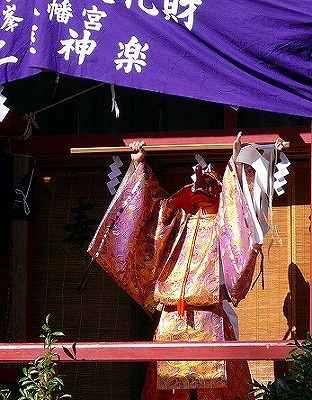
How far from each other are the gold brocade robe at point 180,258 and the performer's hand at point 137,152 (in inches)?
2.4

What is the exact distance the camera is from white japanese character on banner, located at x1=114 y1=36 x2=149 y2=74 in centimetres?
663

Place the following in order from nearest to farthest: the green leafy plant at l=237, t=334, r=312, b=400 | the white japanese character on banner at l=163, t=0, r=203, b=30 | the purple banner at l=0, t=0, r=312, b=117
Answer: the green leafy plant at l=237, t=334, r=312, b=400
the purple banner at l=0, t=0, r=312, b=117
the white japanese character on banner at l=163, t=0, r=203, b=30

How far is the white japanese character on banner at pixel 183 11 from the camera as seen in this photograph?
661 centimetres

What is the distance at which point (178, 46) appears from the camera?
21.6ft

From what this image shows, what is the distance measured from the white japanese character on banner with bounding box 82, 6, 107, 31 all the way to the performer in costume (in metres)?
0.87

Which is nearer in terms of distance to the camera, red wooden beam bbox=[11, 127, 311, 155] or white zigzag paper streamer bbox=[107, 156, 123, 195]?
red wooden beam bbox=[11, 127, 311, 155]

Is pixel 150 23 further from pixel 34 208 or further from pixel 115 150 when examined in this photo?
pixel 34 208

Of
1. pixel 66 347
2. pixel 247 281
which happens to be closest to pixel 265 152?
pixel 247 281

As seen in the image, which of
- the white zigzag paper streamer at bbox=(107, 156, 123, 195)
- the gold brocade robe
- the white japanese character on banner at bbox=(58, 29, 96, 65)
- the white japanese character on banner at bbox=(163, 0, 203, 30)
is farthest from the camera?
the white zigzag paper streamer at bbox=(107, 156, 123, 195)

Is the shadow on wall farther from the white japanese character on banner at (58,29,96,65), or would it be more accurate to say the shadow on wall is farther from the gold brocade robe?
the white japanese character on banner at (58,29,96,65)

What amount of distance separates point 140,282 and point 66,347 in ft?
3.50

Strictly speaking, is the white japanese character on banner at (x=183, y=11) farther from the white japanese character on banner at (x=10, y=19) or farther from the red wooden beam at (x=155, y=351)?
the red wooden beam at (x=155, y=351)

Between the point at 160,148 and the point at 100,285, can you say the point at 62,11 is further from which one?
the point at 100,285

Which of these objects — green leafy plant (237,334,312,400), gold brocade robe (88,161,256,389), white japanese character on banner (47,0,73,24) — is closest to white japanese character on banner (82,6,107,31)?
white japanese character on banner (47,0,73,24)
